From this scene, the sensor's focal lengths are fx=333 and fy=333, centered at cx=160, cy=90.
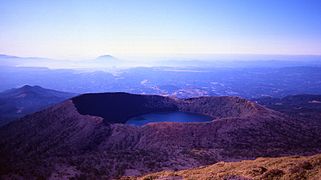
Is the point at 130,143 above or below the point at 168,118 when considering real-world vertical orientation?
above

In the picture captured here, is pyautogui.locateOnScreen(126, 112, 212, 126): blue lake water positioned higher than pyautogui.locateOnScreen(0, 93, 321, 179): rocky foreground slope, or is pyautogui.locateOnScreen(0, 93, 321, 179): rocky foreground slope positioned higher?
pyautogui.locateOnScreen(0, 93, 321, 179): rocky foreground slope

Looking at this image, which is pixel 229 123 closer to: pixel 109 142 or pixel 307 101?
pixel 109 142

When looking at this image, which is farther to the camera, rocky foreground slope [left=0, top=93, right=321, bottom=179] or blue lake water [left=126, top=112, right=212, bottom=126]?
blue lake water [left=126, top=112, right=212, bottom=126]

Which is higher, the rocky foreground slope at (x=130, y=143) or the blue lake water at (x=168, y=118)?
the rocky foreground slope at (x=130, y=143)

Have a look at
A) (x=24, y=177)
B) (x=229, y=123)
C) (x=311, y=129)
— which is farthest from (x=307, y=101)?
(x=24, y=177)

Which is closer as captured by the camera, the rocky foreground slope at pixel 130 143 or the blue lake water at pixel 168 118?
the rocky foreground slope at pixel 130 143

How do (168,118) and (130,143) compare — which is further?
(168,118)
